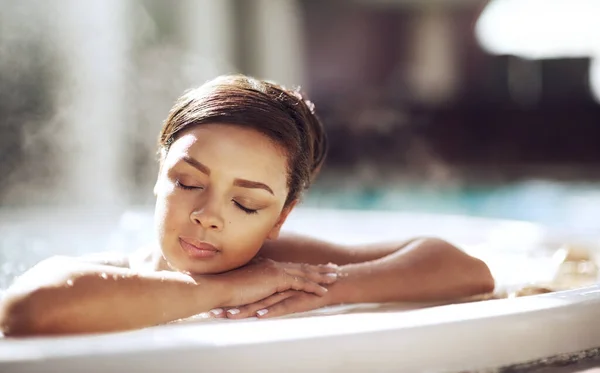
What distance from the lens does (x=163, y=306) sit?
0.97 metres

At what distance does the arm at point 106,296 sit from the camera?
34.2 inches

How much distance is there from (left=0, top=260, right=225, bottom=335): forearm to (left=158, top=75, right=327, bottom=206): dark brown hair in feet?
0.84

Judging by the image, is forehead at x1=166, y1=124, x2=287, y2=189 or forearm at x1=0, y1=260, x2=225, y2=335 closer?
forearm at x1=0, y1=260, x2=225, y2=335

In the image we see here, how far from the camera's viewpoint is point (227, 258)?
43.6 inches

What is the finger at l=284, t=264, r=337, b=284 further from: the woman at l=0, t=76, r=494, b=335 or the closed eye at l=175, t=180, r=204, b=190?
the closed eye at l=175, t=180, r=204, b=190

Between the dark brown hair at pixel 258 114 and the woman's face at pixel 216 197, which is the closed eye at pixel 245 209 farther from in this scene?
the dark brown hair at pixel 258 114

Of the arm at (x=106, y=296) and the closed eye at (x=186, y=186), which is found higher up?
the closed eye at (x=186, y=186)

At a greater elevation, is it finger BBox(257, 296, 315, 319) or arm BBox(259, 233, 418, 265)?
arm BBox(259, 233, 418, 265)

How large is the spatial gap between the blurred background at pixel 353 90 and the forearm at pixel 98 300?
13.7 ft

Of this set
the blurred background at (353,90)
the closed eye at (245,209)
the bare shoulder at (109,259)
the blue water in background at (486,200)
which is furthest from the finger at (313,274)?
the blue water in background at (486,200)

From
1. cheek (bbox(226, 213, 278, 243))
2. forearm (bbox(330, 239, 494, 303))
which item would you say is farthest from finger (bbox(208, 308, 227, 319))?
forearm (bbox(330, 239, 494, 303))

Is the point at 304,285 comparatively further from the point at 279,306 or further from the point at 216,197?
the point at 216,197

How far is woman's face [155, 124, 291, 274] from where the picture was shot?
107 centimetres

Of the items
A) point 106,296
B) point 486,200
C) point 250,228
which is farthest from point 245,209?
point 486,200
